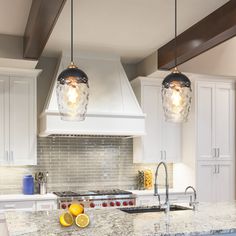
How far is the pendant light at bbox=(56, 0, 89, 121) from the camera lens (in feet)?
10.3

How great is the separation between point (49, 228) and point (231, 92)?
3.90m

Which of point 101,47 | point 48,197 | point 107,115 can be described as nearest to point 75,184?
point 48,197

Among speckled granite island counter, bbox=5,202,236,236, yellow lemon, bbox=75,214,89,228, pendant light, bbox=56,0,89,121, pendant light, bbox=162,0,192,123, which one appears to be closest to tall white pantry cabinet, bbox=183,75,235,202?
speckled granite island counter, bbox=5,202,236,236

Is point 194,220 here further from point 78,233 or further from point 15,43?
point 15,43

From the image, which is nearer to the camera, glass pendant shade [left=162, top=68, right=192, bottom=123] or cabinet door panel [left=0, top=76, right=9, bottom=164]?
glass pendant shade [left=162, top=68, right=192, bottom=123]

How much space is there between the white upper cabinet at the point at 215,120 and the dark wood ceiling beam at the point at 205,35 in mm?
869

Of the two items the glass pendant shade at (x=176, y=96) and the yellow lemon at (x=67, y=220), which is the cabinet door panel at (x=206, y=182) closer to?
the glass pendant shade at (x=176, y=96)

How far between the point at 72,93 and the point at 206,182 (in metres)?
3.13

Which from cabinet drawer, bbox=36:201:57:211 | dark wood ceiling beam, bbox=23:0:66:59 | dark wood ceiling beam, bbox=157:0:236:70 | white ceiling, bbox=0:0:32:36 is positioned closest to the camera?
dark wood ceiling beam, bbox=23:0:66:59

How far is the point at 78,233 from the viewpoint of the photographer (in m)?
2.69

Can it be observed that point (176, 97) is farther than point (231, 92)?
No

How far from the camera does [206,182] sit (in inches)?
220

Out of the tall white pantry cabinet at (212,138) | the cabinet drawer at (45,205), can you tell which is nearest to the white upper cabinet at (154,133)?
the tall white pantry cabinet at (212,138)

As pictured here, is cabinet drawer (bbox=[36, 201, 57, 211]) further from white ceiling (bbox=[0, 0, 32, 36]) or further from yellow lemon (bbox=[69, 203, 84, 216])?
white ceiling (bbox=[0, 0, 32, 36])
